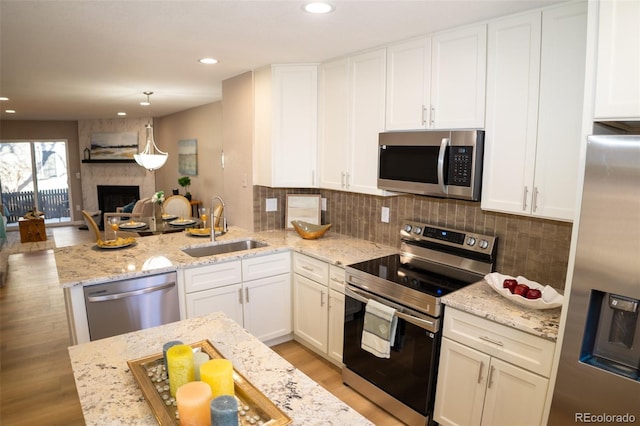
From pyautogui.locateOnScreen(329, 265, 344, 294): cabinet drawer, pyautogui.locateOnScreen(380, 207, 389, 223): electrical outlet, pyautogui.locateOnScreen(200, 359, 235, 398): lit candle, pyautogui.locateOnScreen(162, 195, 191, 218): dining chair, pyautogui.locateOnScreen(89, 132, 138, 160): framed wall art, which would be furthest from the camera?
pyautogui.locateOnScreen(89, 132, 138, 160): framed wall art

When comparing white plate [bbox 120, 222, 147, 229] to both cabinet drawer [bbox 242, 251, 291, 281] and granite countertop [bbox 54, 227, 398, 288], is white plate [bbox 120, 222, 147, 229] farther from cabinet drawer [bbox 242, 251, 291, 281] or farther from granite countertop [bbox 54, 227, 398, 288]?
cabinet drawer [bbox 242, 251, 291, 281]

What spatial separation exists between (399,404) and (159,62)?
10.1ft

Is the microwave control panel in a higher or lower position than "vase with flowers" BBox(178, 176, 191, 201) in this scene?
higher

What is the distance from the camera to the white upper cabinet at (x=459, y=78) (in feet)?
7.34

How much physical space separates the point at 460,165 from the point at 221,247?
2111 mm

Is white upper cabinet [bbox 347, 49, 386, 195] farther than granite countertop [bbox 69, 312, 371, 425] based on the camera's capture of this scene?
Yes

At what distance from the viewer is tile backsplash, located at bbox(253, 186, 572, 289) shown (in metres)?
2.24

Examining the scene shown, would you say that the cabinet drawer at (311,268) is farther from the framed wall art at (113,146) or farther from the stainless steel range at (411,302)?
the framed wall art at (113,146)

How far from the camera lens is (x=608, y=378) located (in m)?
1.51

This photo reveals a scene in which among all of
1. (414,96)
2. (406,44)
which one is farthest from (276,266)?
(406,44)

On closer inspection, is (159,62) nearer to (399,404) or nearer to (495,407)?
(399,404)

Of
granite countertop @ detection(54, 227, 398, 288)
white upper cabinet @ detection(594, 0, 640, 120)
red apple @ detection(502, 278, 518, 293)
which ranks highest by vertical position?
white upper cabinet @ detection(594, 0, 640, 120)

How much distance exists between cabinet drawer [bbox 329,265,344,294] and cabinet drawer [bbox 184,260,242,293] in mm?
711

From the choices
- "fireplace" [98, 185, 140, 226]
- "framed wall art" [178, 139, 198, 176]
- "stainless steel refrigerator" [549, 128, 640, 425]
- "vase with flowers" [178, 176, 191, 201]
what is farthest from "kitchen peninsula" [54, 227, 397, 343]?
"fireplace" [98, 185, 140, 226]
